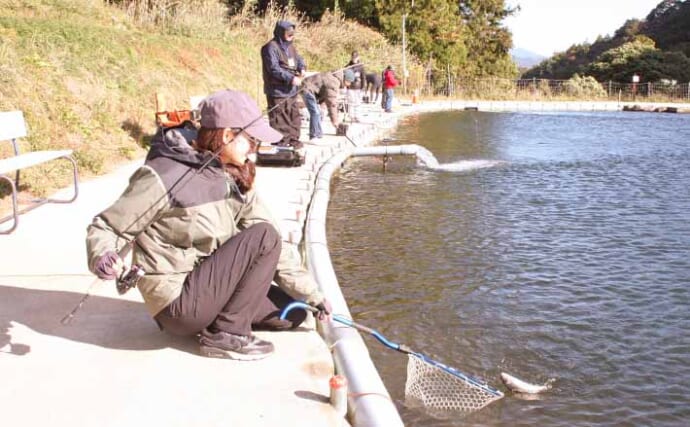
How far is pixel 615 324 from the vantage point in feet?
19.4

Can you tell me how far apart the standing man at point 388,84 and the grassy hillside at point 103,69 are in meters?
4.57

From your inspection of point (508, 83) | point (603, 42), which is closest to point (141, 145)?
point (508, 83)

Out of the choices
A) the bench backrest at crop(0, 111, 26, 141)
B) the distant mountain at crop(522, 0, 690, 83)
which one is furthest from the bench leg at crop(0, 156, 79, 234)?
the distant mountain at crop(522, 0, 690, 83)

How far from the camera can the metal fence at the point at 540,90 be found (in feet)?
129

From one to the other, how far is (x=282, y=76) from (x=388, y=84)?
14367 millimetres

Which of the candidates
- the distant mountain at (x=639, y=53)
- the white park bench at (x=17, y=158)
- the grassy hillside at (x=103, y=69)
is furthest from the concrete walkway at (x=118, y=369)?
the distant mountain at (x=639, y=53)

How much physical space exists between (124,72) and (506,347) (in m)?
11.0

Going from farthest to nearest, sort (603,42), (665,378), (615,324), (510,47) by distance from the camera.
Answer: (603,42) < (510,47) < (615,324) < (665,378)

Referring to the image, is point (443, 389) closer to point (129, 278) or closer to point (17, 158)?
point (129, 278)

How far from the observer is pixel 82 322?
4.71m

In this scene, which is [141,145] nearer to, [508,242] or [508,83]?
[508,242]

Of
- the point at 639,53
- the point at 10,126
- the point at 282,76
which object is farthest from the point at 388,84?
the point at 639,53

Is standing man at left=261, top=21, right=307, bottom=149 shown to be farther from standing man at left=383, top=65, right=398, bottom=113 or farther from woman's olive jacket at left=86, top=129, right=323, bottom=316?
standing man at left=383, top=65, right=398, bottom=113

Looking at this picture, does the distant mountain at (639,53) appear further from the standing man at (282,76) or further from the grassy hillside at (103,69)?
the standing man at (282,76)
